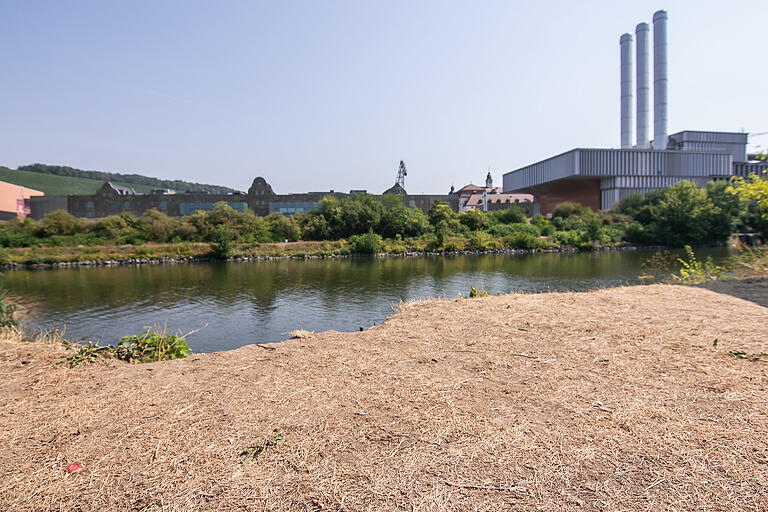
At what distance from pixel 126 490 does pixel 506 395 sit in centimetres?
306

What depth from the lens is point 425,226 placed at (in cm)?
5516

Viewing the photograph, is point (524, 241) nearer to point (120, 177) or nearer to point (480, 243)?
point (480, 243)

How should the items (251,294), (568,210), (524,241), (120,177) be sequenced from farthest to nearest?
(120,177) → (568,210) → (524,241) → (251,294)

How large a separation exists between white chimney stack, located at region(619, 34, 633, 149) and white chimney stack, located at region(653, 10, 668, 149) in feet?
15.6

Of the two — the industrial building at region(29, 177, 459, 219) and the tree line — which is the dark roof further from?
the tree line

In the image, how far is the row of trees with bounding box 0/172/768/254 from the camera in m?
48.1

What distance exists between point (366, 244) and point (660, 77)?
5638 centimetres

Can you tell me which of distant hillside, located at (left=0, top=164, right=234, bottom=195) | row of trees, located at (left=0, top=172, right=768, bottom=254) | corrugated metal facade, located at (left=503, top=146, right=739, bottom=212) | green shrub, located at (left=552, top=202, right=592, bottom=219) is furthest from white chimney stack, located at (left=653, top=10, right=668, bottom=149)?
distant hillside, located at (left=0, top=164, right=234, bottom=195)

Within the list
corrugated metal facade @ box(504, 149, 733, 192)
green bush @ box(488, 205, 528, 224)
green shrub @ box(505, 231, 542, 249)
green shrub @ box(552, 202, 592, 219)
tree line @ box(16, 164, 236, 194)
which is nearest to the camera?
green shrub @ box(505, 231, 542, 249)

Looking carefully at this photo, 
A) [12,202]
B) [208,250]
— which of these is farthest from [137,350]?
[12,202]

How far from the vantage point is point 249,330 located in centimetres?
1404

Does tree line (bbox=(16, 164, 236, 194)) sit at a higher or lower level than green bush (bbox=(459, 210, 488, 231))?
higher

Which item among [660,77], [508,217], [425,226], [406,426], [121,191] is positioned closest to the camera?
[406,426]

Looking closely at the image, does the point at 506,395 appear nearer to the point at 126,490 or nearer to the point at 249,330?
the point at 126,490
